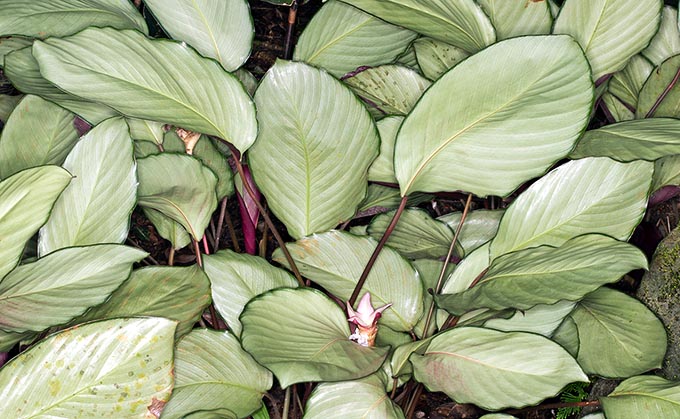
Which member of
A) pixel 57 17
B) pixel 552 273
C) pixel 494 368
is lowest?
pixel 494 368

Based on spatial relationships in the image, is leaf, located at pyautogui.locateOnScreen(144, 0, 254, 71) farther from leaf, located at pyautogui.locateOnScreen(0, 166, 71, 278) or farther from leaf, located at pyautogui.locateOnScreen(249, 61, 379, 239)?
leaf, located at pyautogui.locateOnScreen(0, 166, 71, 278)

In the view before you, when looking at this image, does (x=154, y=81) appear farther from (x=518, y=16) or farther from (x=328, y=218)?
(x=518, y=16)

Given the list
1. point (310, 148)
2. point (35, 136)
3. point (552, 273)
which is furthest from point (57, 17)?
point (552, 273)

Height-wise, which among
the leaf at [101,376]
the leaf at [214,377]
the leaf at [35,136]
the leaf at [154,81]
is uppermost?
the leaf at [154,81]

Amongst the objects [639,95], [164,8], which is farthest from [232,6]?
[639,95]

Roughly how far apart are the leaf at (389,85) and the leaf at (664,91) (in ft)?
1.13

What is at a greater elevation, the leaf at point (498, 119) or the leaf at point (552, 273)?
the leaf at point (498, 119)

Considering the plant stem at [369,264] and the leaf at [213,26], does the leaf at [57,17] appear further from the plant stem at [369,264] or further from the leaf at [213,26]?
the plant stem at [369,264]

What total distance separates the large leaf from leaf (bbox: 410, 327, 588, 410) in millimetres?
382

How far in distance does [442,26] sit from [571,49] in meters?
0.20

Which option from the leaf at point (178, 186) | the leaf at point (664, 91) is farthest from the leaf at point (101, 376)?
the leaf at point (664, 91)

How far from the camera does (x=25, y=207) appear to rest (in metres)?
0.85

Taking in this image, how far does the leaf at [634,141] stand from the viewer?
946mm

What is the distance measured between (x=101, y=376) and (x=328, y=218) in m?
0.38
